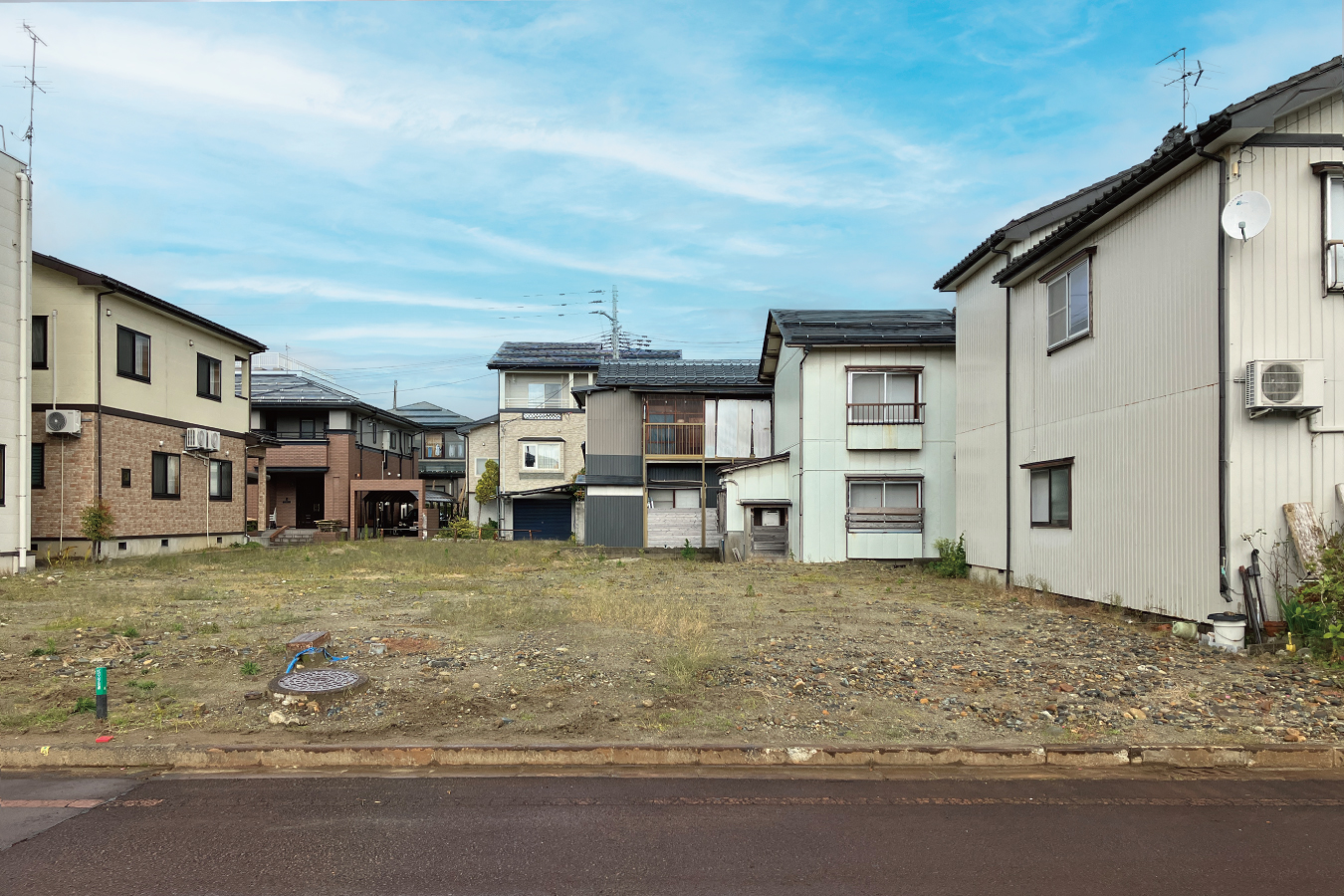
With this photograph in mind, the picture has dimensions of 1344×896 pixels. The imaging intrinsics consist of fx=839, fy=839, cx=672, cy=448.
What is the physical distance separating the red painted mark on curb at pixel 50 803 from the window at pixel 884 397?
59.9 ft

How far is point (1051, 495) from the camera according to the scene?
13.2 meters

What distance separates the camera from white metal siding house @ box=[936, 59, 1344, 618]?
29.3 ft

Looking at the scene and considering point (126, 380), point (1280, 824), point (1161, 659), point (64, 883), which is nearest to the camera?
point (64, 883)

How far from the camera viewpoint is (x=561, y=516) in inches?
1438

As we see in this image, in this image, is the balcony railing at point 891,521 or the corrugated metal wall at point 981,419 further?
the balcony railing at point 891,521

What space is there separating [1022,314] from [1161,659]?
295 inches

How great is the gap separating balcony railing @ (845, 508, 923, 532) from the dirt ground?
7.23 metres

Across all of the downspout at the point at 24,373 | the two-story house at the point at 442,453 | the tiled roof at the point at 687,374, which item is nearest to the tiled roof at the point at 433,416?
the two-story house at the point at 442,453

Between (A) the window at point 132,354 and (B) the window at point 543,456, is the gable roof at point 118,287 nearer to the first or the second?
(A) the window at point 132,354

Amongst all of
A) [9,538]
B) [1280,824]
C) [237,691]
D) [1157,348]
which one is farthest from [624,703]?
[9,538]

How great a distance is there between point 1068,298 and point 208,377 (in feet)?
74.0

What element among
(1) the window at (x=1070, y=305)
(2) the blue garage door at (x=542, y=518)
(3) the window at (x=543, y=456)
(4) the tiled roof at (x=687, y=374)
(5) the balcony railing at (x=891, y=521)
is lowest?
(2) the blue garage door at (x=542, y=518)

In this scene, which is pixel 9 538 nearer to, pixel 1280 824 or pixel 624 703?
pixel 624 703

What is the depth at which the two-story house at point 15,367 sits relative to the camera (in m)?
15.6
